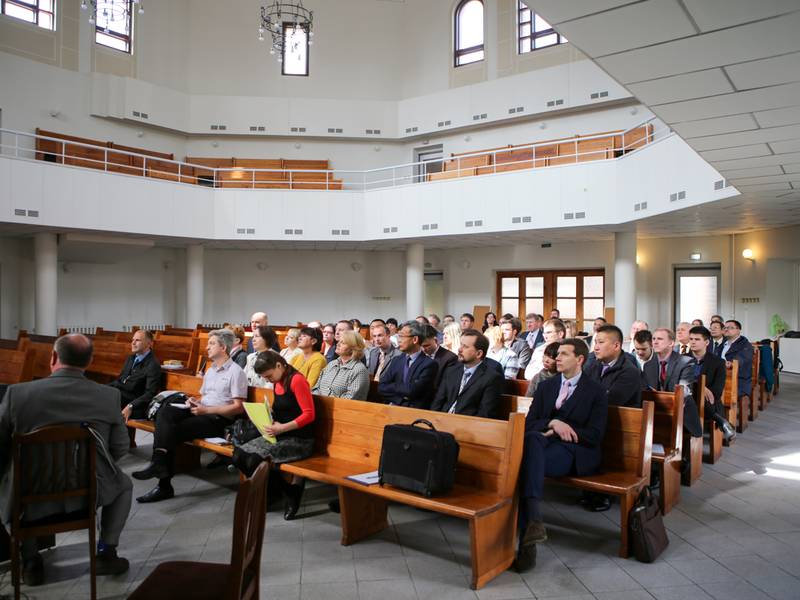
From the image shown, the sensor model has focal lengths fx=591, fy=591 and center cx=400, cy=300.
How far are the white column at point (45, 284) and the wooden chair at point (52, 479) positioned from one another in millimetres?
10599

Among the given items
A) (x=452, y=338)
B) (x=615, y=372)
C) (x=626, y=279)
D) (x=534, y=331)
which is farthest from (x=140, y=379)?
(x=626, y=279)

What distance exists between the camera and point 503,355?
6.05 m

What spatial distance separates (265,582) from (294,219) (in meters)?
11.3

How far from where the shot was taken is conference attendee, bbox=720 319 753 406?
264 inches

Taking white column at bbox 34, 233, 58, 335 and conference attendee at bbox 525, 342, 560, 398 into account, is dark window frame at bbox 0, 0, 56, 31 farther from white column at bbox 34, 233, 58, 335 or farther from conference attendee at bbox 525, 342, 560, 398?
conference attendee at bbox 525, 342, 560, 398

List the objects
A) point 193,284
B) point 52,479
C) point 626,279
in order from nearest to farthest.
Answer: point 52,479, point 626,279, point 193,284

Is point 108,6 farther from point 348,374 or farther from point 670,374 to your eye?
point 670,374

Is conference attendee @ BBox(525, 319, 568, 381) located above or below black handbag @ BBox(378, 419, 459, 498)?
above

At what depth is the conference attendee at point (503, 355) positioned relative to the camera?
19.5ft

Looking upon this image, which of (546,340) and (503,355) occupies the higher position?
(546,340)

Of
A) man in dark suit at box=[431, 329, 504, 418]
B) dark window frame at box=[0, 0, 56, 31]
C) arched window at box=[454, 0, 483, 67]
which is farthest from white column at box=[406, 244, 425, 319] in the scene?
man in dark suit at box=[431, 329, 504, 418]

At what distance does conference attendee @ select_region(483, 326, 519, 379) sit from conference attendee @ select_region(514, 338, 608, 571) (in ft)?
6.75

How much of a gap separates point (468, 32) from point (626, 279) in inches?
335

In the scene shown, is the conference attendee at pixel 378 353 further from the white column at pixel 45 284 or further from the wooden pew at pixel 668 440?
the white column at pixel 45 284
